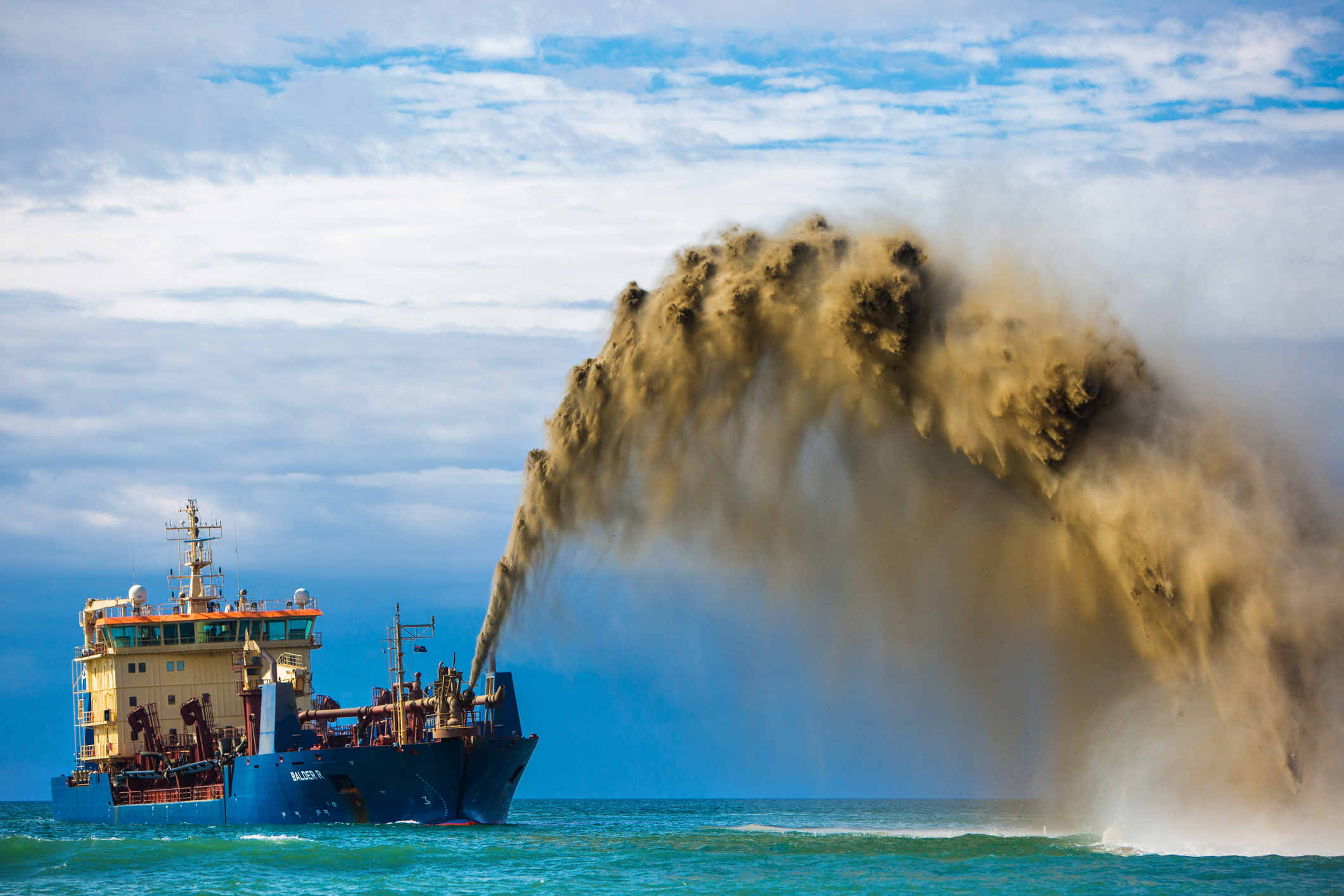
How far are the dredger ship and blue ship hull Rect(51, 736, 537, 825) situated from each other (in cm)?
6

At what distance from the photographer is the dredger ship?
47656 mm

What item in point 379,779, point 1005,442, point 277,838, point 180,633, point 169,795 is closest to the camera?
point 1005,442

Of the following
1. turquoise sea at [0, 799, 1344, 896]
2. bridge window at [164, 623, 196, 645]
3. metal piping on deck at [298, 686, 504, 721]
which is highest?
bridge window at [164, 623, 196, 645]

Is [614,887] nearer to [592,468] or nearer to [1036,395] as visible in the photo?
[592,468]

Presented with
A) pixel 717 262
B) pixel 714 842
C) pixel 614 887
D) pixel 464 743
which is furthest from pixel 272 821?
pixel 717 262

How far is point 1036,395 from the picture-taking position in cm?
2731

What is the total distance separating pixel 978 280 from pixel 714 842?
2539 centimetres

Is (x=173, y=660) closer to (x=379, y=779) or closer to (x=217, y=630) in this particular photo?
(x=217, y=630)

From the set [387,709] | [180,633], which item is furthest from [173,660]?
[387,709]

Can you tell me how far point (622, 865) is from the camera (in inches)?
1501

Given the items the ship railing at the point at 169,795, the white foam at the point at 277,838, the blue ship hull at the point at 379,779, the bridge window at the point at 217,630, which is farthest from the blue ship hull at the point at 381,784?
the bridge window at the point at 217,630

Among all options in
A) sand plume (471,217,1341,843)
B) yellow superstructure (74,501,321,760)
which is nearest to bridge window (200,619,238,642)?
yellow superstructure (74,501,321,760)

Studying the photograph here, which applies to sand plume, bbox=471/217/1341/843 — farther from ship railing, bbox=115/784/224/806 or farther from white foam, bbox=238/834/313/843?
ship railing, bbox=115/784/224/806

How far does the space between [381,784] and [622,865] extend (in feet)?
42.3
